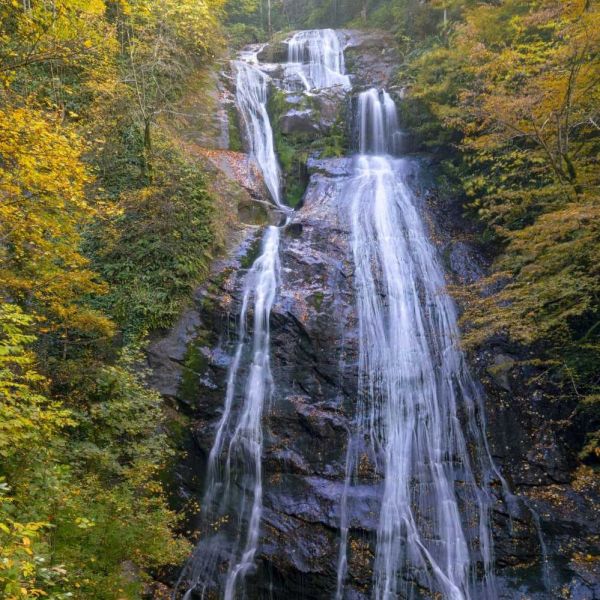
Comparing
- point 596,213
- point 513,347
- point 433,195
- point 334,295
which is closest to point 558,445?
point 513,347

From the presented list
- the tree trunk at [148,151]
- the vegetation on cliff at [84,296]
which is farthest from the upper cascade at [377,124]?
the tree trunk at [148,151]

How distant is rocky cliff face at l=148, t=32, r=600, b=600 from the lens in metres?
6.82

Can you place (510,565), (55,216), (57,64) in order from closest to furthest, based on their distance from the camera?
(55,216) → (510,565) → (57,64)

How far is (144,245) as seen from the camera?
982 cm

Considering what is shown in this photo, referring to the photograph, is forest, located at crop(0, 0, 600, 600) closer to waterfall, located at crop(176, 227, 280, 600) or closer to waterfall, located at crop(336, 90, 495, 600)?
waterfall, located at crop(176, 227, 280, 600)

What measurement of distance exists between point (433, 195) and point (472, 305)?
4334 millimetres

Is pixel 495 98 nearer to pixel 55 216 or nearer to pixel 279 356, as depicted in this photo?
pixel 279 356

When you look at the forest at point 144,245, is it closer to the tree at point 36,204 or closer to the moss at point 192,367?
the tree at point 36,204

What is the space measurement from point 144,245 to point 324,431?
5.52m

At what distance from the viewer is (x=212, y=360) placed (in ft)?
29.1

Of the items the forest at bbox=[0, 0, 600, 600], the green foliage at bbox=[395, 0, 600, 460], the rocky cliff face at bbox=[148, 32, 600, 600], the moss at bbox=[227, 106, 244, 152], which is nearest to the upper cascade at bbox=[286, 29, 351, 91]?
the moss at bbox=[227, 106, 244, 152]

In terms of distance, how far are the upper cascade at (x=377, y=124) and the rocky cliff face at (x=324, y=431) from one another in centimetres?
454

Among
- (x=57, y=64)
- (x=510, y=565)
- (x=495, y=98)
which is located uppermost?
(x=57, y=64)

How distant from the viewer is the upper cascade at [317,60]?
18047 millimetres
